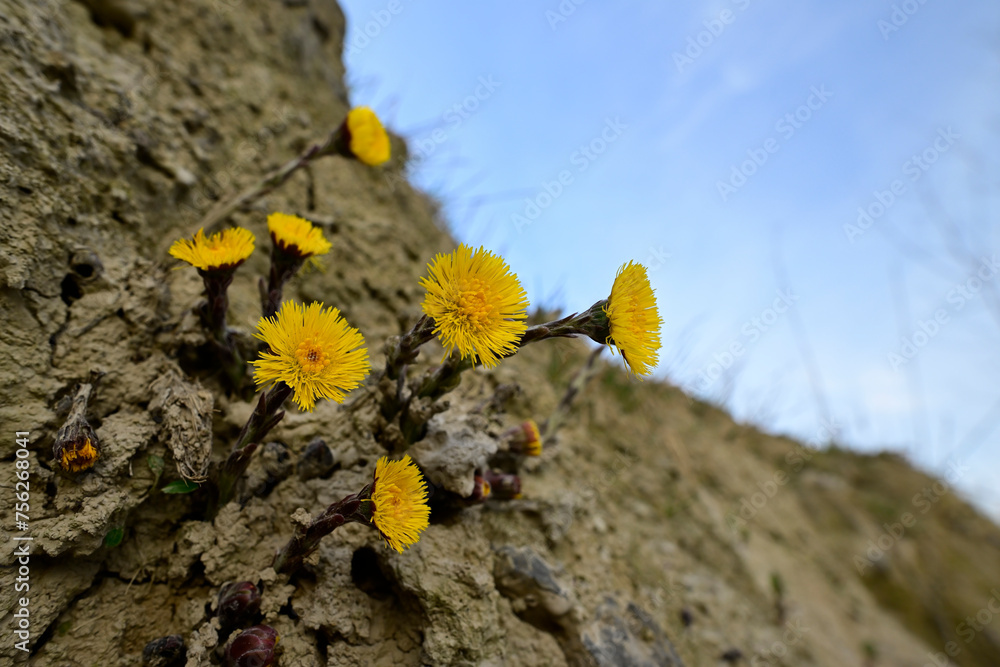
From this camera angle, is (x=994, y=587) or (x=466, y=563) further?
(x=994, y=587)

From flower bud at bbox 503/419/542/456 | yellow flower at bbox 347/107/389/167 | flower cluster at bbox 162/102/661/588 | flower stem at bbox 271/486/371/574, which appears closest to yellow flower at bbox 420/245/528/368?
flower cluster at bbox 162/102/661/588

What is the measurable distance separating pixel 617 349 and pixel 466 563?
0.74 meters

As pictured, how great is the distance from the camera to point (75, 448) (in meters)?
1.16

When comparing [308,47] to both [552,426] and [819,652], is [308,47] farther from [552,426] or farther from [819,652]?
[819,652]

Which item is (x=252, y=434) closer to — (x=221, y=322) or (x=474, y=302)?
(x=221, y=322)

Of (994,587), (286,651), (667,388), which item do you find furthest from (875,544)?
(286,651)

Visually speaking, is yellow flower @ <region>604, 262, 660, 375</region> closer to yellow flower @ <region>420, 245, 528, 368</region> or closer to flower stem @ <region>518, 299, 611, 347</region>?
flower stem @ <region>518, 299, 611, 347</region>

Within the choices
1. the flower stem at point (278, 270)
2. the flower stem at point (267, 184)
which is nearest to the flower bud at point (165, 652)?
the flower stem at point (278, 270)

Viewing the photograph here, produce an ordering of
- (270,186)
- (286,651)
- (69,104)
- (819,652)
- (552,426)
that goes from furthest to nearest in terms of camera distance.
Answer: (819,652)
(552,426)
(270,186)
(69,104)
(286,651)

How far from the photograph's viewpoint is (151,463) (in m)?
1.28

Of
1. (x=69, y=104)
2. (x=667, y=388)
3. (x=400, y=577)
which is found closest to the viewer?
(x=400, y=577)

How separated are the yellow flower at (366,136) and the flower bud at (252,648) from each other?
5.18 ft

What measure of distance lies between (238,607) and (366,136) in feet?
5.27

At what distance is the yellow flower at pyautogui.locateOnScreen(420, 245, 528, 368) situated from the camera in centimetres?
107
